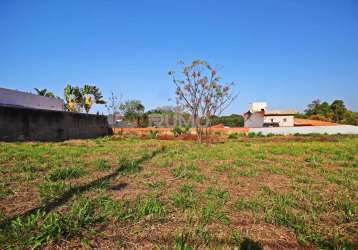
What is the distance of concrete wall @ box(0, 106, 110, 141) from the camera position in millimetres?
13634

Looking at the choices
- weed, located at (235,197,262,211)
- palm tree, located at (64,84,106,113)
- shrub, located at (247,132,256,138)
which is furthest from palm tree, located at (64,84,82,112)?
weed, located at (235,197,262,211)

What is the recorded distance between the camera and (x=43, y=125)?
639 inches

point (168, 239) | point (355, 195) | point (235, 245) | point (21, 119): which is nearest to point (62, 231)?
point (168, 239)

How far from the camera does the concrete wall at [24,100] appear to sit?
18252 millimetres

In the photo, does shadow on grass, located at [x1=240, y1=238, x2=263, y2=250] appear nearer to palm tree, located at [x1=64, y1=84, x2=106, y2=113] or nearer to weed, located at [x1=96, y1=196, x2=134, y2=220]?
weed, located at [x1=96, y1=196, x2=134, y2=220]

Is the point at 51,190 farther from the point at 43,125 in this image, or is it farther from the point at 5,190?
the point at 43,125

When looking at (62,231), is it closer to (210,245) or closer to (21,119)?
(210,245)

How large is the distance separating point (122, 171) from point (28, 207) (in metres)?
2.28

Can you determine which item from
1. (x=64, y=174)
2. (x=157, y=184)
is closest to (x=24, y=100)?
(x=64, y=174)

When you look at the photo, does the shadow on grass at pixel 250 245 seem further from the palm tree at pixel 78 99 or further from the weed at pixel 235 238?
the palm tree at pixel 78 99

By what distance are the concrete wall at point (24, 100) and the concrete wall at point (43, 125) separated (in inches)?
171

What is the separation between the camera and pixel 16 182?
3908 millimetres

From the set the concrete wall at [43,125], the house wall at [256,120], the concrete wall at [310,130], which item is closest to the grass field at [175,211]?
the concrete wall at [43,125]

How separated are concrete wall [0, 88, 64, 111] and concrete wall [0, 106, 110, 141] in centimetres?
435
